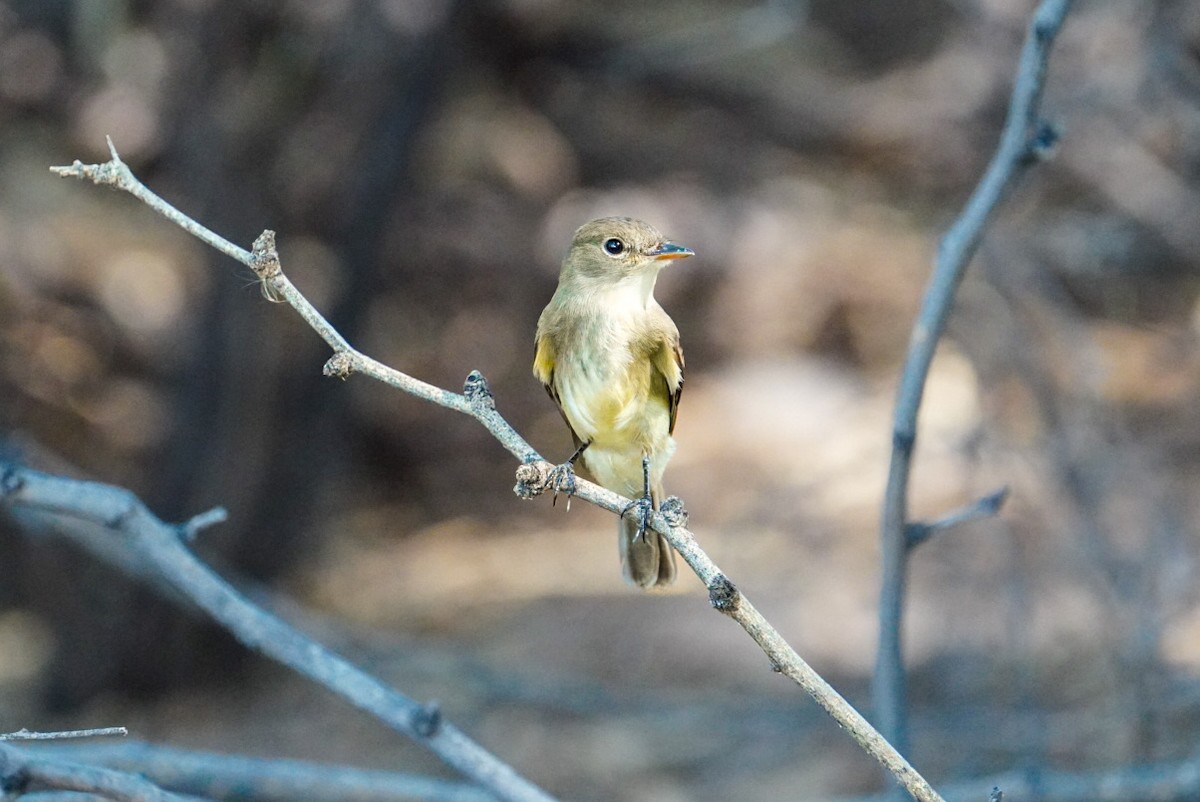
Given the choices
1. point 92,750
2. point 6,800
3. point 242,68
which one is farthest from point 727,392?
point 6,800

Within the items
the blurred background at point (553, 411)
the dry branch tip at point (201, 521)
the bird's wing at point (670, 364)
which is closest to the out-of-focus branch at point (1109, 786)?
the blurred background at point (553, 411)

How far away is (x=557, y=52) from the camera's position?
913 cm

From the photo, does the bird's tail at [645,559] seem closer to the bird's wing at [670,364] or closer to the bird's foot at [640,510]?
the bird's wing at [670,364]

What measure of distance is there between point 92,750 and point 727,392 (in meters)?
5.93

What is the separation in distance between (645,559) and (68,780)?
3.25 feet

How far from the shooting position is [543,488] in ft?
5.47

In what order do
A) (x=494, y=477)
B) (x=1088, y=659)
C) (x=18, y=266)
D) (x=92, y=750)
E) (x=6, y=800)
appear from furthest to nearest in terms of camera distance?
(x=494, y=477) → (x=18, y=266) → (x=1088, y=659) → (x=92, y=750) → (x=6, y=800)

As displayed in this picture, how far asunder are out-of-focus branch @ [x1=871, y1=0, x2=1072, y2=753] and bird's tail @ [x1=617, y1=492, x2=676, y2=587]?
379 millimetres

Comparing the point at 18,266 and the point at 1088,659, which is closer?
the point at 1088,659

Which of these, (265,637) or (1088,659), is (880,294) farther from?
(265,637)

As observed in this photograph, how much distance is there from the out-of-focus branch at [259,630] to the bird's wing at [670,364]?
2.26ft

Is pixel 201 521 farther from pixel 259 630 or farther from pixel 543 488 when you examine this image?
pixel 543 488

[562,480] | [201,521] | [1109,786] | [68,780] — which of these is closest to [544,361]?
[562,480]

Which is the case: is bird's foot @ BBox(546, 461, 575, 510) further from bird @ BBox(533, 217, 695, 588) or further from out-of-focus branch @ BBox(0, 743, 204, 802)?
out-of-focus branch @ BBox(0, 743, 204, 802)
